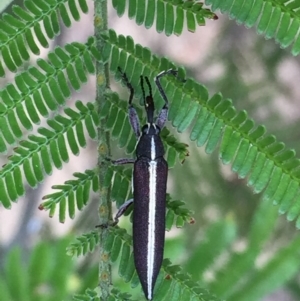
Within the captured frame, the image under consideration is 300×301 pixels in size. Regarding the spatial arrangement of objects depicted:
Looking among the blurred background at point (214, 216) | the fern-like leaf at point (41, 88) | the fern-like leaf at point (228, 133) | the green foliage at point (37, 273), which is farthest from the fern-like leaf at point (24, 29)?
the green foliage at point (37, 273)

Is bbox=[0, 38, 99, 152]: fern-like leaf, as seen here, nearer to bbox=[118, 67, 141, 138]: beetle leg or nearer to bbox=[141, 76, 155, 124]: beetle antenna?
bbox=[118, 67, 141, 138]: beetle leg

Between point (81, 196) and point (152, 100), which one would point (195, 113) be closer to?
point (152, 100)

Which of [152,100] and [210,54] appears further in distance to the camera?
[210,54]

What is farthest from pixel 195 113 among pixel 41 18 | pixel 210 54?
pixel 210 54

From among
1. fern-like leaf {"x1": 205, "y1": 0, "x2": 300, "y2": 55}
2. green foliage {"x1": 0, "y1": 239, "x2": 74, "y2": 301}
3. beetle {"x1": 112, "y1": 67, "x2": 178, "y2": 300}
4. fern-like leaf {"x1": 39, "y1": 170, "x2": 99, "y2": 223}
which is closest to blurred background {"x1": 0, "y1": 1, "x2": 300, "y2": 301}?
green foliage {"x1": 0, "y1": 239, "x2": 74, "y2": 301}

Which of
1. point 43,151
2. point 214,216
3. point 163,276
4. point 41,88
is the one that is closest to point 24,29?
point 41,88

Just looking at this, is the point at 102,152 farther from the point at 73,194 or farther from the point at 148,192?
the point at 148,192

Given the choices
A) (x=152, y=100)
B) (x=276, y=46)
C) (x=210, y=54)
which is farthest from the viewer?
(x=210, y=54)
